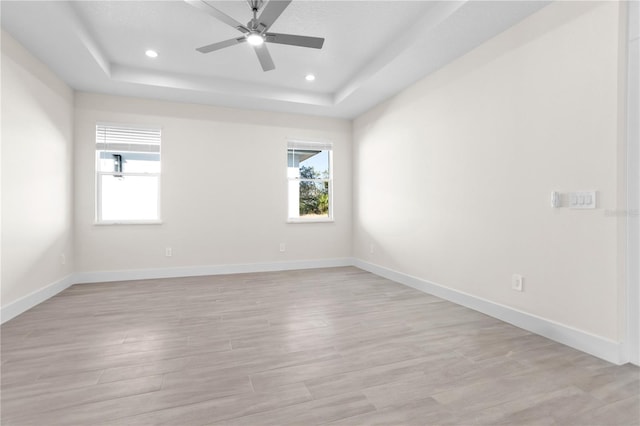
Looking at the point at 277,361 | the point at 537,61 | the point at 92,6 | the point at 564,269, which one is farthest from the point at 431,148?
the point at 92,6

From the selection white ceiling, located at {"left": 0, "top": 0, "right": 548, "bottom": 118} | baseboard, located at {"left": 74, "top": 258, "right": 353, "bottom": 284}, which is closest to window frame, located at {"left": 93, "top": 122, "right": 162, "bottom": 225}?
white ceiling, located at {"left": 0, "top": 0, "right": 548, "bottom": 118}

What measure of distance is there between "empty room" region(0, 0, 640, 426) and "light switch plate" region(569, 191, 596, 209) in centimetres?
2

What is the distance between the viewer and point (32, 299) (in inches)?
130

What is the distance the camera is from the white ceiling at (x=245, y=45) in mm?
2814

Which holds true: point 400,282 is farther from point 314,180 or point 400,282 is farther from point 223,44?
point 223,44

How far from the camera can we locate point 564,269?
2406 mm

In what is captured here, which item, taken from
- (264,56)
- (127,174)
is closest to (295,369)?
(264,56)

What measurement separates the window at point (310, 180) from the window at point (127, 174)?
218cm

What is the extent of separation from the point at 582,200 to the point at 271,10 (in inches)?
109

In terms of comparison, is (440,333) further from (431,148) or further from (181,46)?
(181,46)

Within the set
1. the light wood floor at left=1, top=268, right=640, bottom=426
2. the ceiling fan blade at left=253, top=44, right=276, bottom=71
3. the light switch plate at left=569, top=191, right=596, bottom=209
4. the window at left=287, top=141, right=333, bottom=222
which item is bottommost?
the light wood floor at left=1, top=268, right=640, bottom=426

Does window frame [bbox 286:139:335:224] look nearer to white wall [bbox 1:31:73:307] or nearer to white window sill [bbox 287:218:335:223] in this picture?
white window sill [bbox 287:218:335:223]

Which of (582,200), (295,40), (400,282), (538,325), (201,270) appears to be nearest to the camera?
(582,200)

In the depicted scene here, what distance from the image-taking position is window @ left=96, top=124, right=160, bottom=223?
15.0ft
